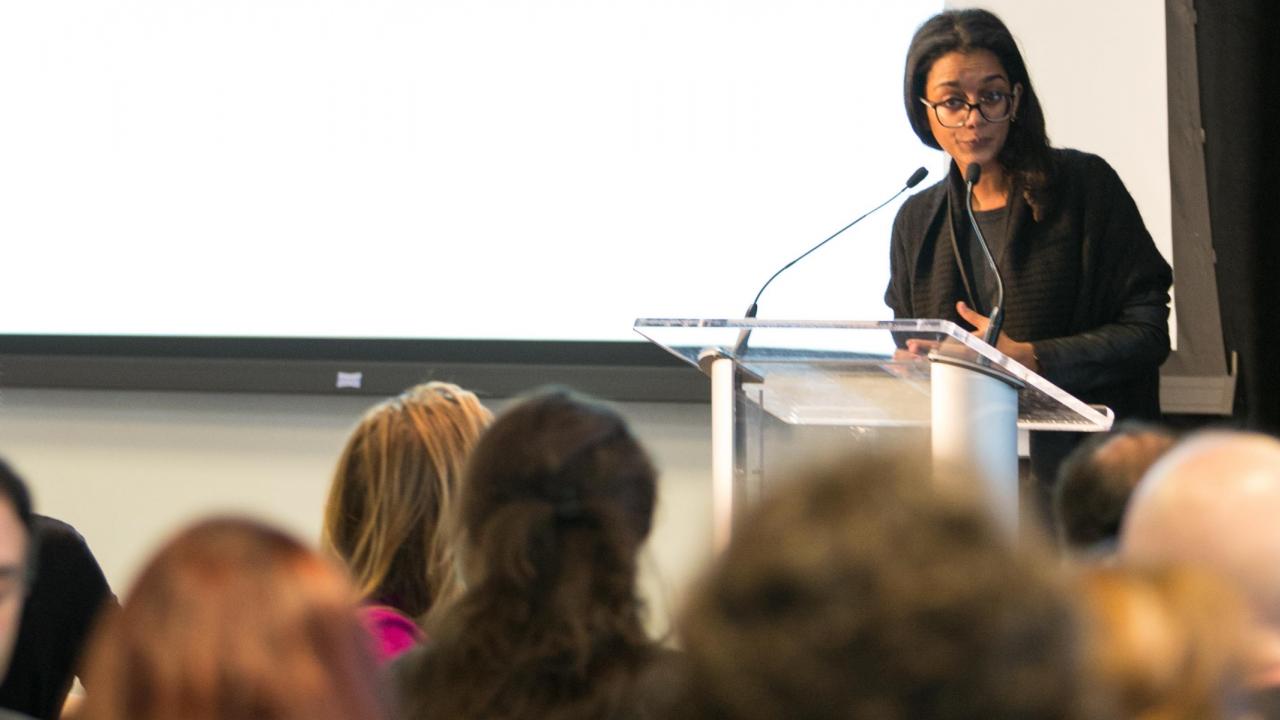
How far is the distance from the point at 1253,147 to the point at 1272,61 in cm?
19

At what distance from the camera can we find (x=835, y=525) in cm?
56

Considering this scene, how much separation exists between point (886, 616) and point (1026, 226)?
93.0 inches

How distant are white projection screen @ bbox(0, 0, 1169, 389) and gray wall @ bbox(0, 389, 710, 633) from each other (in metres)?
0.21

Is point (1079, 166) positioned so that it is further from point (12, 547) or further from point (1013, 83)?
point (12, 547)

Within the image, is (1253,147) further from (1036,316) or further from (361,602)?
(361,602)

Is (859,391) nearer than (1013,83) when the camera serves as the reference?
Yes

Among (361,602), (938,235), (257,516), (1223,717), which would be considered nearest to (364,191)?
(938,235)

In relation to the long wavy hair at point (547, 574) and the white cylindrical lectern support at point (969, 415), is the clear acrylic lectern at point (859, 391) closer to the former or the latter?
the white cylindrical lectern support at point (969, 415)

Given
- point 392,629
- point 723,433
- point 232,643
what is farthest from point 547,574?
point 723,433

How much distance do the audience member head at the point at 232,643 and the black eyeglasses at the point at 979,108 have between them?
2.13 metres

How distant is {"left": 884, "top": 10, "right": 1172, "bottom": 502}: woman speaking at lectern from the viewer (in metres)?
2.73

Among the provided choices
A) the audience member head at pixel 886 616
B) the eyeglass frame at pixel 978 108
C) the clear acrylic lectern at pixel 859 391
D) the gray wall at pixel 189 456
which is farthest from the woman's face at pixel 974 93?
the audience member head at pixel 886 616

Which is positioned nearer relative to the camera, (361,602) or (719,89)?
(361,602)

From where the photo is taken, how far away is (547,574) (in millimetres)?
1395
